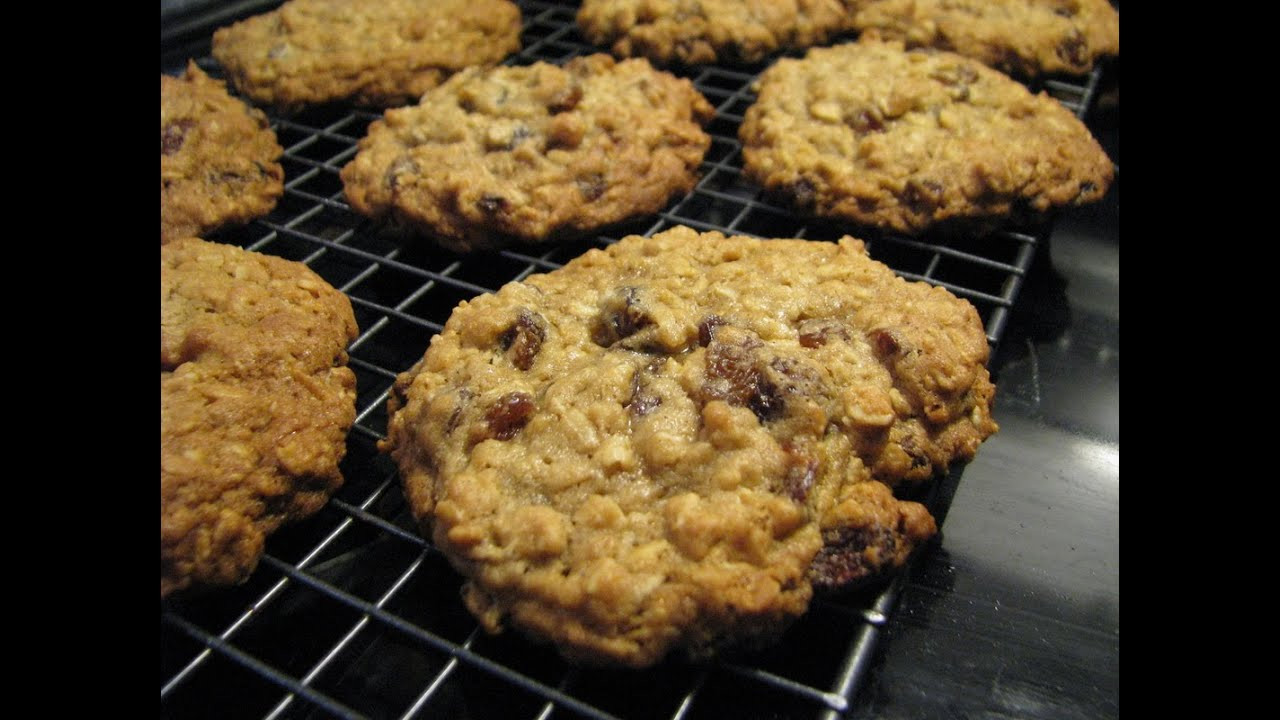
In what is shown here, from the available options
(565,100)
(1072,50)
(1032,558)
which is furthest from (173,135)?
(1072,50)

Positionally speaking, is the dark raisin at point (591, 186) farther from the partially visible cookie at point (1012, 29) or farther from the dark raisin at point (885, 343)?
the partially visible cookie at point (1012, 29)

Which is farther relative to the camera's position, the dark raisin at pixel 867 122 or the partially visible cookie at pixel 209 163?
the dark raisin at pixel 867 122

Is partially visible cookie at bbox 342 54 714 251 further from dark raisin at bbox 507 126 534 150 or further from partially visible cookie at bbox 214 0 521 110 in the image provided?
partially visible cookie at bbox 214 0 521 110

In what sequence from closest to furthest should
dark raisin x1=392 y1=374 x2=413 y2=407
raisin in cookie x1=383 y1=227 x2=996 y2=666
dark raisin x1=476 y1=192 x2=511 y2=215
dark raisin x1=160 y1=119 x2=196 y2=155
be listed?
raisin in cookie x1=383 y1=227 x2=996 y2=666 < dark raisin x1=392 y1=374 x2=413 y2=407 < dark raisin x1=476 y1=192 x2=511 y2=215 < dark raisin x1=160 y1=119 x2=196 y2=155

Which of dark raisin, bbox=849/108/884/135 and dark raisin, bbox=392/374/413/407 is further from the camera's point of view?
dark raisin, bbox=849/108/884/135

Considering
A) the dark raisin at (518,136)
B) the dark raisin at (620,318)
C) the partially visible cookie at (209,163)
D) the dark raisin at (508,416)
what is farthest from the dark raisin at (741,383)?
the partially visible cookie at (209,163)

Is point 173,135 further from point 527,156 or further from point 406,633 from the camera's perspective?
point 406,633

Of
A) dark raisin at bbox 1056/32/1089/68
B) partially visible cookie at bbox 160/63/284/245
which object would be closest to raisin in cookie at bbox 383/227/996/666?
partially visible cookie at bbox 160/63/284/245
